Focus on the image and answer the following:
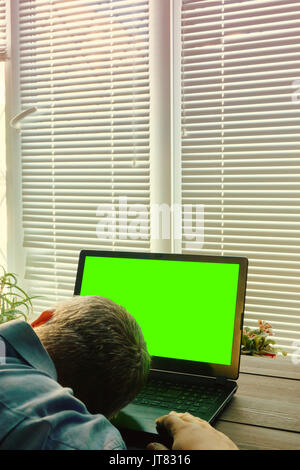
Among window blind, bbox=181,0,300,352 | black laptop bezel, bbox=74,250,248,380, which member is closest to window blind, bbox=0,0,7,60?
window blind, bbox=181,0,300,352

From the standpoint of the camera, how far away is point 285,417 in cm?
91

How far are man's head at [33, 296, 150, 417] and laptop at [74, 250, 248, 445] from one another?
0.24 m

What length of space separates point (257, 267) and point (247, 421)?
1153mm

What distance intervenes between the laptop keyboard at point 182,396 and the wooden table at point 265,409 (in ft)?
0.12

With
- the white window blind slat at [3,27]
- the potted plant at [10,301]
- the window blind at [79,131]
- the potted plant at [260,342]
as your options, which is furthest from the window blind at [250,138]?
the white window blind slat at [3,27]

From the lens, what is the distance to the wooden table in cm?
83

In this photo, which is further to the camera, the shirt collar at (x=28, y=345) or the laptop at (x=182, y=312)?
the laptop at (x=182, y=312)

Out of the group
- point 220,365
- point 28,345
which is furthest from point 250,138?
point 28,345

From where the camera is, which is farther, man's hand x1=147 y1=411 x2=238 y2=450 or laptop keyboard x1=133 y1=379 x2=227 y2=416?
laptop keyboard x1=133 y1=379 x2=227 y2=416

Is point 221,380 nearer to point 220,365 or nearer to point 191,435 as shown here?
point 220,365

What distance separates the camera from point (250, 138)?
1.98 metres

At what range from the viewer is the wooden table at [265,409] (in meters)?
0.83

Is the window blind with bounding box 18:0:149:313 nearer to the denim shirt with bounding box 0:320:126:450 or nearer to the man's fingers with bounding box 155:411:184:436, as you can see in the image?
the man's fingers with bounding box 155:411:184:436

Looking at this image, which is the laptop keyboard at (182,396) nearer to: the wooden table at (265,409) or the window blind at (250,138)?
the wooden table at (265,409)
